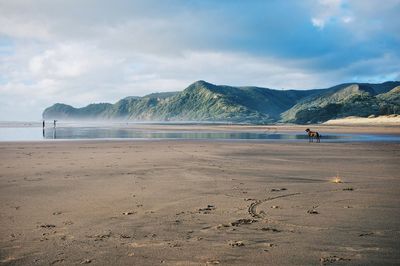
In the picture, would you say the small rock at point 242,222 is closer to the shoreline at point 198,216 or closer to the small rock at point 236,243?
the shoreline at point 198,216

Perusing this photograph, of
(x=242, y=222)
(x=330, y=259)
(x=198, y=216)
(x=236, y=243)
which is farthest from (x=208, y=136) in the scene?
(x=330, y=259)

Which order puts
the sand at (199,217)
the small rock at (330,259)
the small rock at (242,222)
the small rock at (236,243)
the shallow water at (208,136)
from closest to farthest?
the small rock at (330,259), the sand at (199,217), the small rock at (236,243), the small rock at (242,222), the shallow water at (208,136)

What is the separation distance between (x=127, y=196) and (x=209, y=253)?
17.4ft

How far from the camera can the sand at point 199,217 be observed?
612cm

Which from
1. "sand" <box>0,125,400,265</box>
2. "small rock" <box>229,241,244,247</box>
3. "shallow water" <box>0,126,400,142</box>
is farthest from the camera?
"shallow water" <box>0,126,400,142</box>

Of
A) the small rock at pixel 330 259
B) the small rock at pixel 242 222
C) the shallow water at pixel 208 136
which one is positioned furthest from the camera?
the shallow water at pixel 208 136

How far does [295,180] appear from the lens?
543 inches

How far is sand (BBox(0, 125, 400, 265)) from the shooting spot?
6125 mm

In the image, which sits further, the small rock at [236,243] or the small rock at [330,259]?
the small rock at [236,243]

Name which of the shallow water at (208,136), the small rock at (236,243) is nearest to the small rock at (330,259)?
the small rock at (236,243)

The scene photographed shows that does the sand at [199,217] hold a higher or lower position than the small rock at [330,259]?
lower

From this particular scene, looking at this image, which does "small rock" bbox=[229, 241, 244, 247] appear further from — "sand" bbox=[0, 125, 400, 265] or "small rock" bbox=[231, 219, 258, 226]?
"small rock" bbox=[231, 219, 258, 226]

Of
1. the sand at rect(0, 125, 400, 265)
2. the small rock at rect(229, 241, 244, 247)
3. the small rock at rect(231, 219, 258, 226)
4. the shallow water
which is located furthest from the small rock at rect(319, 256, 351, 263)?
the shallow water

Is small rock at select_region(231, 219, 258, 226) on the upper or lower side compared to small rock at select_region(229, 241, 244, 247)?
lower
